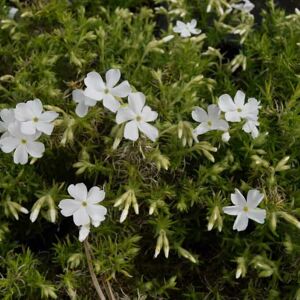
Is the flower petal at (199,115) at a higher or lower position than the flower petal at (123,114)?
lower

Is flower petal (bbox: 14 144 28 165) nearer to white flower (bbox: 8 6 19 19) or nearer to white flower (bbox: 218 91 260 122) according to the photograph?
white flower (bbox: 218 91 260 122)

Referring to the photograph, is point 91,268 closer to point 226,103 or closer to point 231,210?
point 231,210

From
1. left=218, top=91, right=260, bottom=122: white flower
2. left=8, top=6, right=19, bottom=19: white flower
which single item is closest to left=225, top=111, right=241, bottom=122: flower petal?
left=218, top=91, right=260, bottom=122: white flower

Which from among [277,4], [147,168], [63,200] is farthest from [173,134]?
[277,4]

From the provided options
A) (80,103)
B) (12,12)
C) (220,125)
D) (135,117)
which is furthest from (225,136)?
(12,12)

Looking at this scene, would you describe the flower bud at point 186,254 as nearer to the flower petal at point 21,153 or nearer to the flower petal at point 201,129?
the flower petal at point 201,129

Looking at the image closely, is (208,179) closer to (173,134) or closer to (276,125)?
(173,134)

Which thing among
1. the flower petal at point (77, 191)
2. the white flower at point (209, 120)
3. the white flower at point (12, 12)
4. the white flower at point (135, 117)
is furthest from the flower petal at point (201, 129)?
the white flower at point (12, 12)
